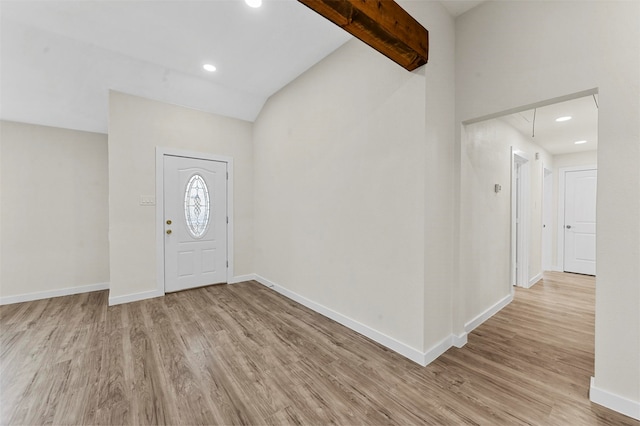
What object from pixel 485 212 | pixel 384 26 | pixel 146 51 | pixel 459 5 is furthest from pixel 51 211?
pixel 485 212

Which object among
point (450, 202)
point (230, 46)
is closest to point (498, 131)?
point (450, 202)

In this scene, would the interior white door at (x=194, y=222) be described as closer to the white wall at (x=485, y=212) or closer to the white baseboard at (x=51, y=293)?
the white baseboard at (x=51, y=293)

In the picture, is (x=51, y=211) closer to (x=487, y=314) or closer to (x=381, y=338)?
(x=381, y=338)

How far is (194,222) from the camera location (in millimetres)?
4117

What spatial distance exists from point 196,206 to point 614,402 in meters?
4.79

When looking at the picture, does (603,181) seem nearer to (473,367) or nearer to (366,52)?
(473,367)

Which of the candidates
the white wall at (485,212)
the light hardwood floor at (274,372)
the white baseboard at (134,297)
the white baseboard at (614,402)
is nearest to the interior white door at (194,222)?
the white baseboard at (134,297)

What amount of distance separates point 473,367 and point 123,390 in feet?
8.72

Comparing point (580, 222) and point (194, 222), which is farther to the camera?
point (580, 222)

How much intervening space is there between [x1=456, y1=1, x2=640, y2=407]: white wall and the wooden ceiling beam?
2.74 feet

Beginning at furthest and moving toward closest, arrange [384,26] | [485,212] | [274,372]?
[485,212]
[274,372]
[384,26]

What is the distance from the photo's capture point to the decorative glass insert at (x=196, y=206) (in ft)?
13.3

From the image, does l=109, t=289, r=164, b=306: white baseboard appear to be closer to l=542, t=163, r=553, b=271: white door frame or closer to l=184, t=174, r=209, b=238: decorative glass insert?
l=184, t=174, r=209, b=238: decorative glass insert

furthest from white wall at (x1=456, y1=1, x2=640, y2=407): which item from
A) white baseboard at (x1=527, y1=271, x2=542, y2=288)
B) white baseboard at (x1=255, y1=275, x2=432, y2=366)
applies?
white baseboard at (x1=527, y1=271, x2=542, y2=288)
